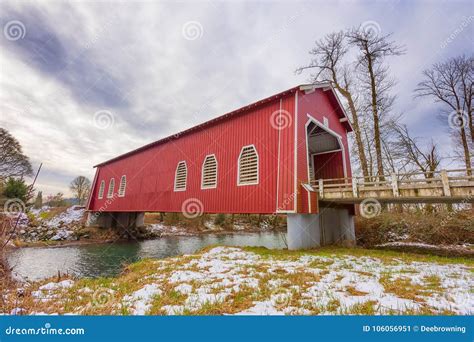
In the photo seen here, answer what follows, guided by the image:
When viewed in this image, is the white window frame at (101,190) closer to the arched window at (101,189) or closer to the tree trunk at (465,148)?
the arched window at (101,189)

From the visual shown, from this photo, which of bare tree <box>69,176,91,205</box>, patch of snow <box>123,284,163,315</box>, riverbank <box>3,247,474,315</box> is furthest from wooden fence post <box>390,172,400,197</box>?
bare tree <box>69,176,91,205</box>

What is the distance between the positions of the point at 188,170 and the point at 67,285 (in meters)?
9.75

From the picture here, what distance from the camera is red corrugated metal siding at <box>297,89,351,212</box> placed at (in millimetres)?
10170

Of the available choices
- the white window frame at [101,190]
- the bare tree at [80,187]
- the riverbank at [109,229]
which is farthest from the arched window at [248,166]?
the bare tree at [80,187]

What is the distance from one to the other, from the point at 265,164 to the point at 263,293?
23.6 ft

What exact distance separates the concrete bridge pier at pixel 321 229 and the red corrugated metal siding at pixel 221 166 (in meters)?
1.28

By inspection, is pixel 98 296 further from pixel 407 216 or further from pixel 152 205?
pixel 407 216

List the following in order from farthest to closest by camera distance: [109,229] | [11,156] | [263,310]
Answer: [109,229] → [11,156] → [263,310]

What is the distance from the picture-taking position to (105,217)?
26.2 m

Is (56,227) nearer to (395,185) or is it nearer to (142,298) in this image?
(142,298)

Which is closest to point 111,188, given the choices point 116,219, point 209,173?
point 116,219

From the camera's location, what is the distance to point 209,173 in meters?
13.2

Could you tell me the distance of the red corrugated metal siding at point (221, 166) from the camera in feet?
34.4

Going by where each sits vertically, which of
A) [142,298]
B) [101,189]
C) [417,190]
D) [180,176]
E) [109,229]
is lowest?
[142,298]
